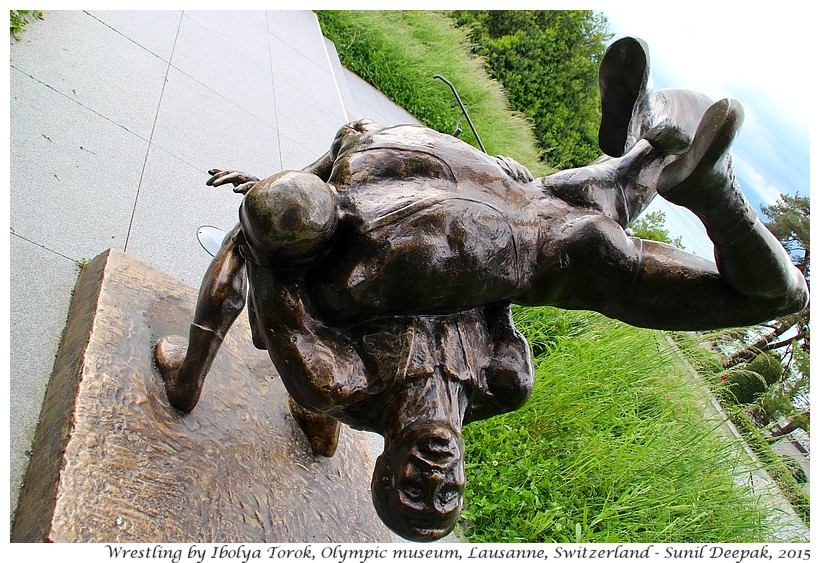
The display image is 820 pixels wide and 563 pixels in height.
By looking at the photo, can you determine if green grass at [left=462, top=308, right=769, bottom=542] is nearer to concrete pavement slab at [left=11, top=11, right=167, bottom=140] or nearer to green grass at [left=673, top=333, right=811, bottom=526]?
green grass at [left=673, top=333, right=811, bottom=526]

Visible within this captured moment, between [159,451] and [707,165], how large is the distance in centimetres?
125

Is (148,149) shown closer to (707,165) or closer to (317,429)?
(317,429)

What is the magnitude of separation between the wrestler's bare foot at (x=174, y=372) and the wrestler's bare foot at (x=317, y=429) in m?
0.32

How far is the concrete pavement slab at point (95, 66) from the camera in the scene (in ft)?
8.55

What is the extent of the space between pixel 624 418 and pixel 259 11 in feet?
13.9

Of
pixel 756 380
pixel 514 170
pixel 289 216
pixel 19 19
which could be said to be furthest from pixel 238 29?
pixel 756 380

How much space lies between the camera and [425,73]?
6812 mm

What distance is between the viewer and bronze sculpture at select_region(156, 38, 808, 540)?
43.1 inches

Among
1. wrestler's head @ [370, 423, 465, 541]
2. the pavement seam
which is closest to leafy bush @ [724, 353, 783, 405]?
the pavement seam

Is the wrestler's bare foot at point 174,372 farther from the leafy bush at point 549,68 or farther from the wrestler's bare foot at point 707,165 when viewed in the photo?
the leafy bush at point 549,68

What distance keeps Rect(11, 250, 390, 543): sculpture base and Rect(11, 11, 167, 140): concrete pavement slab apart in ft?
3.52
